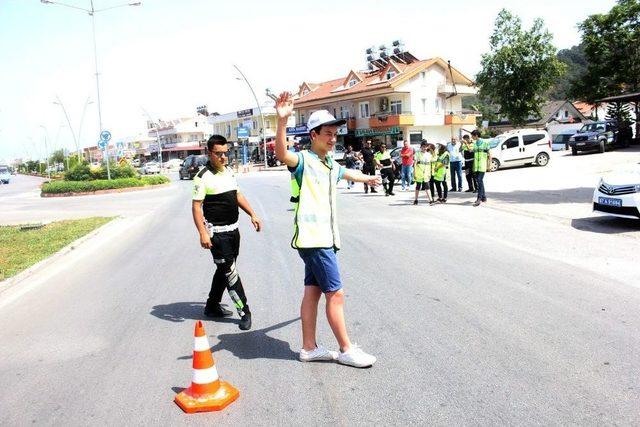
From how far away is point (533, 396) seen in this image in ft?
11.3

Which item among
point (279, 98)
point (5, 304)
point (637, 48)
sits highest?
point (637, 48)

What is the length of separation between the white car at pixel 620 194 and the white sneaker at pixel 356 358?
714 cm

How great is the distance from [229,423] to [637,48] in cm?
5272

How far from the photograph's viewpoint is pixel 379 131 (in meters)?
51.6

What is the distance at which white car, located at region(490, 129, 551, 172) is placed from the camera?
25.9 metres

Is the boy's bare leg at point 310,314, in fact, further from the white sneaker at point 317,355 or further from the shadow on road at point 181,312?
the shadow on road at point 181,312

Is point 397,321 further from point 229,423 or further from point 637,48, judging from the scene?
point 637,48

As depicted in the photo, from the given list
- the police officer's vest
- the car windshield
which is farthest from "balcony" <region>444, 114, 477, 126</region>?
the police officer's vest

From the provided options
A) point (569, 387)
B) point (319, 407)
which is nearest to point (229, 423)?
point (319, 407)

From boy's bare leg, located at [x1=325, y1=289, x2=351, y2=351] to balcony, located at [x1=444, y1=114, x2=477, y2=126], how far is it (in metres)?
51.7

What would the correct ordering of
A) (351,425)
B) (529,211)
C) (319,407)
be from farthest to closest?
1. (529,211)
2. (319,407)
3. (351,425)

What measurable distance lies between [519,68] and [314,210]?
52.9 metres

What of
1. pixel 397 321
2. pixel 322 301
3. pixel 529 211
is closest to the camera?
pixel 397 321

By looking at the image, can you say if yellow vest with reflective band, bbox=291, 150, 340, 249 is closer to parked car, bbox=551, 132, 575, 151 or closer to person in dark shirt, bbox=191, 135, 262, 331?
person in dark shirt, bbox=191, 135, 262, 331
